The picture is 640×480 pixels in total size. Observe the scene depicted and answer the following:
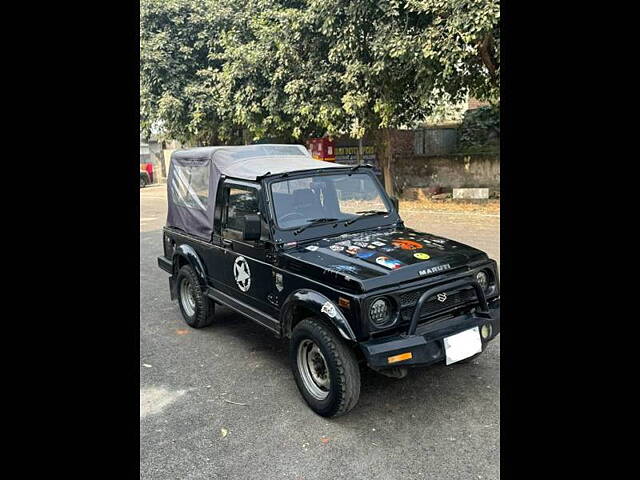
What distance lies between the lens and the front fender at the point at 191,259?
539 cm

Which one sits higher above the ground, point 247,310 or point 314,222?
point 314,222

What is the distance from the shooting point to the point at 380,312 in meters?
3.39

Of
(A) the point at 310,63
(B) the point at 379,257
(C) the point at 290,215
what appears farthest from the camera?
(A) the point at 310,63

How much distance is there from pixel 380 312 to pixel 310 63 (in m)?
10.3

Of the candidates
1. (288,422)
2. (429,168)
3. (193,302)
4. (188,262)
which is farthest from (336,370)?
(429,168)

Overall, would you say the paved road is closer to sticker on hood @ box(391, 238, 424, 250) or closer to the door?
the door

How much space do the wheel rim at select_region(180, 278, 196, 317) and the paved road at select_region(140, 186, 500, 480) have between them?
579 millimetres

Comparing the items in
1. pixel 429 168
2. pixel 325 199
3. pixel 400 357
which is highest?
pixel 429 168

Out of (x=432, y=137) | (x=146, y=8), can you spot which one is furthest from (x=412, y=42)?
(x=146, y=8)

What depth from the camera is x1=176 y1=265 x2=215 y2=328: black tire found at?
5.47 metres

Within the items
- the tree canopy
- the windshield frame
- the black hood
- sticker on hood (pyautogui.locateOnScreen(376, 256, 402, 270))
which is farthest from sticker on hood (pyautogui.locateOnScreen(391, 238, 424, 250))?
the tree canopy

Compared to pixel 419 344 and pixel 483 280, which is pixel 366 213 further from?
pixel 419 344

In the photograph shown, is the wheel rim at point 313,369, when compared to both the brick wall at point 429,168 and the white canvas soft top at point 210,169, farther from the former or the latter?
the brick wall at point 429,168
